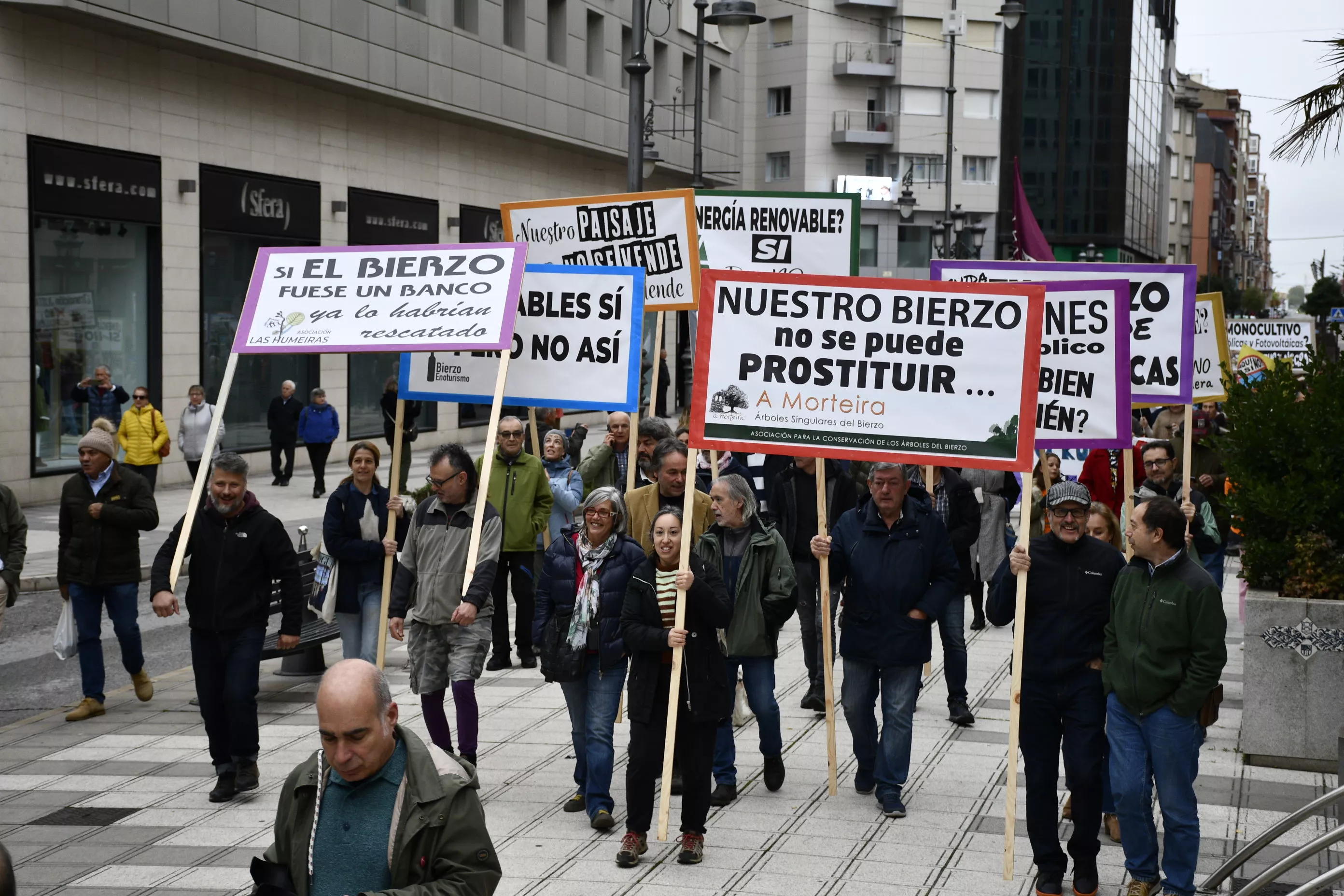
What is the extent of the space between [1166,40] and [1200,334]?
88485mm

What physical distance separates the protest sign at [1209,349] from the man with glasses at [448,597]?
603 cm

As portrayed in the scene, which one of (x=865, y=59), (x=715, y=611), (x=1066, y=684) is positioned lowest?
(x=1066, y=684)

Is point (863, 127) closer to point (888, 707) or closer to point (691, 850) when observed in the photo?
point (888, 707)

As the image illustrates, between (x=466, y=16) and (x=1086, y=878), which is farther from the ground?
(x=466, y=16)

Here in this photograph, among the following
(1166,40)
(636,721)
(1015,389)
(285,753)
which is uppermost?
(1166,40)

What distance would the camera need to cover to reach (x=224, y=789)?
26.3ft

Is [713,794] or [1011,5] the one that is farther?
[1011,5]

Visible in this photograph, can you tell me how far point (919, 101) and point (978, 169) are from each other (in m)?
4.29

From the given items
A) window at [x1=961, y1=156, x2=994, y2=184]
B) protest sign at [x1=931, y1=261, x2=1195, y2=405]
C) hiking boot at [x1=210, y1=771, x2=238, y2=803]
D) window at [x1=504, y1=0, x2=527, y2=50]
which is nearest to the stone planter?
protest sign at [x1=931, y1=261, x2=1195, y2=405]

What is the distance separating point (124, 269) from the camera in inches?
912

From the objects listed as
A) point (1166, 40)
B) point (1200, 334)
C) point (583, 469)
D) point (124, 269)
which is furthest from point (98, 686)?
point (1166, 40)

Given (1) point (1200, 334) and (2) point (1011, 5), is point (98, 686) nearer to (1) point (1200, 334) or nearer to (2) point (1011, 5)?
(1) point (1200, 334)

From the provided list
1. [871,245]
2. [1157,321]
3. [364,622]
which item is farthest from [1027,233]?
[871,245]

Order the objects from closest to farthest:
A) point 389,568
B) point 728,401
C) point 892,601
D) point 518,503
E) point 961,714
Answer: point 892,601 → point 728,401 → point 389,568 → point 961,714 → point 518,503
